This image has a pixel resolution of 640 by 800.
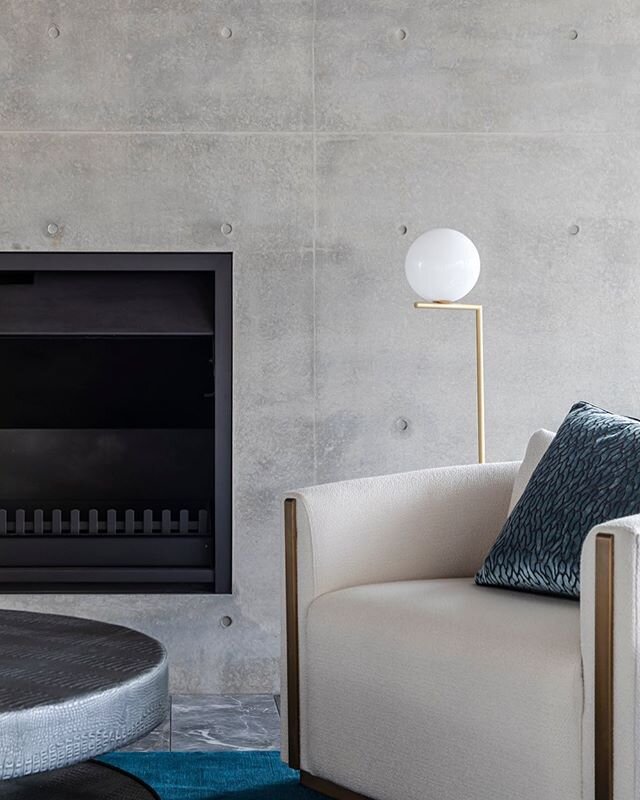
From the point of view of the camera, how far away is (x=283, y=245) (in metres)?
3.46

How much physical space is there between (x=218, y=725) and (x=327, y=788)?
76 cm

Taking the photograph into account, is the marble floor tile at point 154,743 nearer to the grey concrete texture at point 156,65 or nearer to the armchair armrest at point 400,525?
the armchair armrest at point 400,525

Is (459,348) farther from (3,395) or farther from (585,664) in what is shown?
(585,664)

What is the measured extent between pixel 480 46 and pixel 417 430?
1242 mm

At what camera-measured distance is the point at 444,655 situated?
6.48 ft

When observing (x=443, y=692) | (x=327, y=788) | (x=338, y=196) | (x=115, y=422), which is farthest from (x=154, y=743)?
(x=338, y=196)

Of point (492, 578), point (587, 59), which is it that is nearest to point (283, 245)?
point (587, 59)

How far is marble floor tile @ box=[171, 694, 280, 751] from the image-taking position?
111 inches

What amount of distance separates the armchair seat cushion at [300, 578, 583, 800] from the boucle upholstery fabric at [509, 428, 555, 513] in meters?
0.28

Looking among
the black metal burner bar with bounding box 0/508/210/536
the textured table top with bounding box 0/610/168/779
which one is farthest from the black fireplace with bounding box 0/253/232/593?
the textured table top with bounding box 0/610/168/779

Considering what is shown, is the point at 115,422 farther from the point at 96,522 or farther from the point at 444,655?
the point at 444,655

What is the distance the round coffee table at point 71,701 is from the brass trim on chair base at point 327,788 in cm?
50

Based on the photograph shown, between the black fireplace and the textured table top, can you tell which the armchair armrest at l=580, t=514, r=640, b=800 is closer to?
the textured table top

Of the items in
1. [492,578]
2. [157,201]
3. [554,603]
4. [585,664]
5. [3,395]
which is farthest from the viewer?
[3,395]
